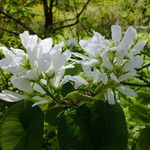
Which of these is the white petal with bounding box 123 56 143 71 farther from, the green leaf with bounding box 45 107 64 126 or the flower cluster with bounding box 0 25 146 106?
the green leaf with bounding box 45 107 64 126

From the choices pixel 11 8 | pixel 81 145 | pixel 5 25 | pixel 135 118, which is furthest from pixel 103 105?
pixel 5 25

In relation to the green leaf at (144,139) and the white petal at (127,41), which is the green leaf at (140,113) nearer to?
the green leaf at (144,139)

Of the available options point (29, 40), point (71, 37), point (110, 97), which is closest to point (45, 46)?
point (29, 40)

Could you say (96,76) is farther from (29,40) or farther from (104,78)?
(29,40)

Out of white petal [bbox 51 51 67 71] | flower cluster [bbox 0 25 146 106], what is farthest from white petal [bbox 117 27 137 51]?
white petal [bbox 51 51 67 71]

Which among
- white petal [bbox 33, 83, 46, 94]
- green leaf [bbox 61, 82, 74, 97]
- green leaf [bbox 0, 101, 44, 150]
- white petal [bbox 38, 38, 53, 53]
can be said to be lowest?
green leaf [bbox 0, 101, 44, 150]

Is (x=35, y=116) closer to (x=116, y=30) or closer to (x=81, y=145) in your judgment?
(x=81, y=145)
